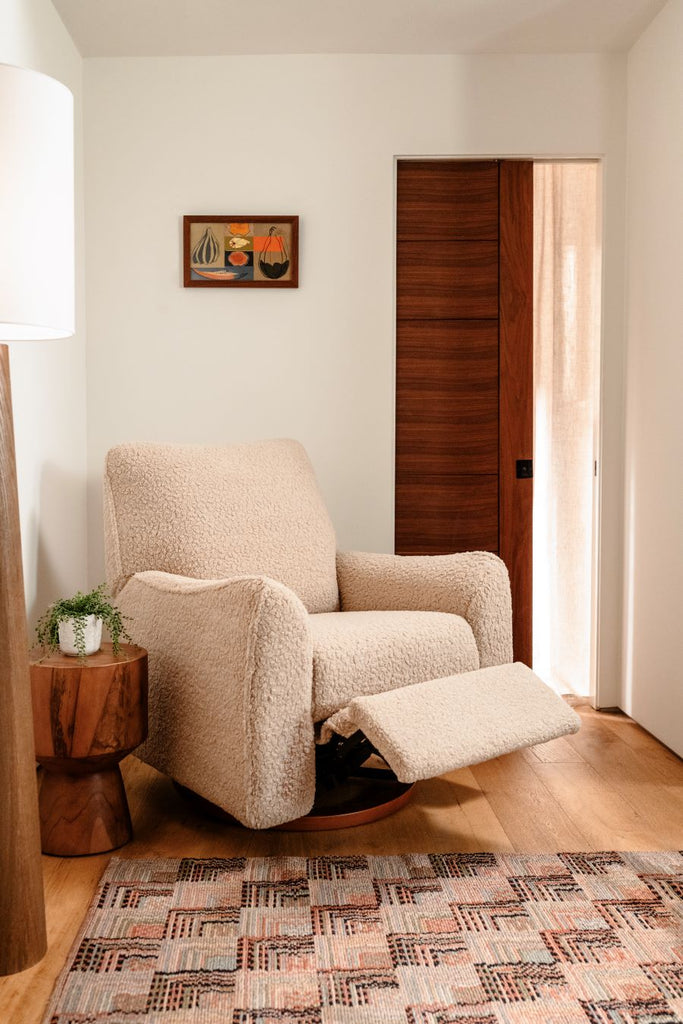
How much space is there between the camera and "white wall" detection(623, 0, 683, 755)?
272 cm

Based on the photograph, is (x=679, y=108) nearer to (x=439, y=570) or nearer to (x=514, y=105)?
(x=514, y=105)

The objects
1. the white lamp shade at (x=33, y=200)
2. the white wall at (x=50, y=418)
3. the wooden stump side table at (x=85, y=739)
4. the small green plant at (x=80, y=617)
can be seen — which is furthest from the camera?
the white wall at (x=50, y=418)

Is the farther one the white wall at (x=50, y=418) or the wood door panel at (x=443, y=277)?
the wood door panel at (x=443, y=277)

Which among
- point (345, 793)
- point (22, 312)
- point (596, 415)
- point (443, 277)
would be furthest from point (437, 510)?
point (22, 312)

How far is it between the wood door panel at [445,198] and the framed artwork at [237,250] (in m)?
0.41

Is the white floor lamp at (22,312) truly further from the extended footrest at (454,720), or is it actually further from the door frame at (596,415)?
the door frame at (596,415)

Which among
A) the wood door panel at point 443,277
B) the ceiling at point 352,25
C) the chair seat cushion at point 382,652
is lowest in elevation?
the chair seat cushion at point 382,652

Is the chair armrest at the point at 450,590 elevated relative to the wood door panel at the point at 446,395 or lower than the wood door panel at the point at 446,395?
lower

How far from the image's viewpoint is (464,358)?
324 cm

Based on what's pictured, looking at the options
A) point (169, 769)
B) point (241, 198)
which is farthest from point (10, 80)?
point (241, 198)

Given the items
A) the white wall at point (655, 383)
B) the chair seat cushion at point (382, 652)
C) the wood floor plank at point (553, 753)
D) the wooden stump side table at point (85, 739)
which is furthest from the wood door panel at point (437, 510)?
the wooden stump side table at point (85, 739)

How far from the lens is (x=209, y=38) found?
3.01 metres

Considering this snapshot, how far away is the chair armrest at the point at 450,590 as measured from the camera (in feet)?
7.70

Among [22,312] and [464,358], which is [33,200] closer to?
[22,312]
